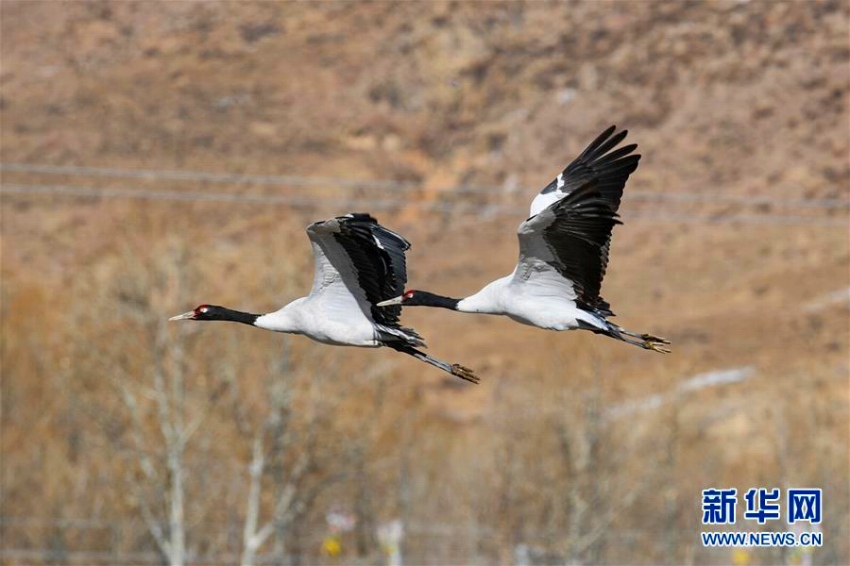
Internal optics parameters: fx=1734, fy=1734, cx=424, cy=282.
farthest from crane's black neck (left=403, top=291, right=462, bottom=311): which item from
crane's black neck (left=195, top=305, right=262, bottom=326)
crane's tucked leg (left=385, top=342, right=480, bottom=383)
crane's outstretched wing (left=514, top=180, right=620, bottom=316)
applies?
crane's black neck (left=195, top=305, right=262, bottom=326)

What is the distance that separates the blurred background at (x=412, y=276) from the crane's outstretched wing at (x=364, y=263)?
1006 centimetres

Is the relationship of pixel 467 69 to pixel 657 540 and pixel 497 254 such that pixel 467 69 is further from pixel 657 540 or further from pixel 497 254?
pixel 657 540

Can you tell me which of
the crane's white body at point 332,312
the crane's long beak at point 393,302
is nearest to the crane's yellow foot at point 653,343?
the crane's long beak at point 393,302

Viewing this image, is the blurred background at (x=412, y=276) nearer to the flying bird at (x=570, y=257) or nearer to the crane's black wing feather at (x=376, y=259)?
the crane's black wing feather at (x=376, y=259)

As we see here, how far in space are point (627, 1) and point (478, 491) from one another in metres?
89.0

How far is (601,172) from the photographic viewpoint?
17641 millimetres

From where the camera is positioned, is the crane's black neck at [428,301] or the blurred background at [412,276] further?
the blurred background at [412,276]

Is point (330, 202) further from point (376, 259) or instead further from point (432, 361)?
point (432, 361)

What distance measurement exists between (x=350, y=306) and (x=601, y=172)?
119 inches

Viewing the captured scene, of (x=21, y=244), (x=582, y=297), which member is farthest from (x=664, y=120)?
(x=582, y=297)

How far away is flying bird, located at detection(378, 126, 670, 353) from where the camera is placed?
16.9m

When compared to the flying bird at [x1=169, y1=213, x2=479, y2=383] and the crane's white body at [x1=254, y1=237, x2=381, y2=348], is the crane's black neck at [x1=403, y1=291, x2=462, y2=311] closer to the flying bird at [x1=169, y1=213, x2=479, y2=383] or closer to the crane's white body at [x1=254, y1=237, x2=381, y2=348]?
the flying bird at [x1=169, y1=213, x2=479, y2=383]

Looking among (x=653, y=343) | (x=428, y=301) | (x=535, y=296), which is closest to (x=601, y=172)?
(x=535, y=296)

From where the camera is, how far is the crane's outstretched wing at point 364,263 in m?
17.5
